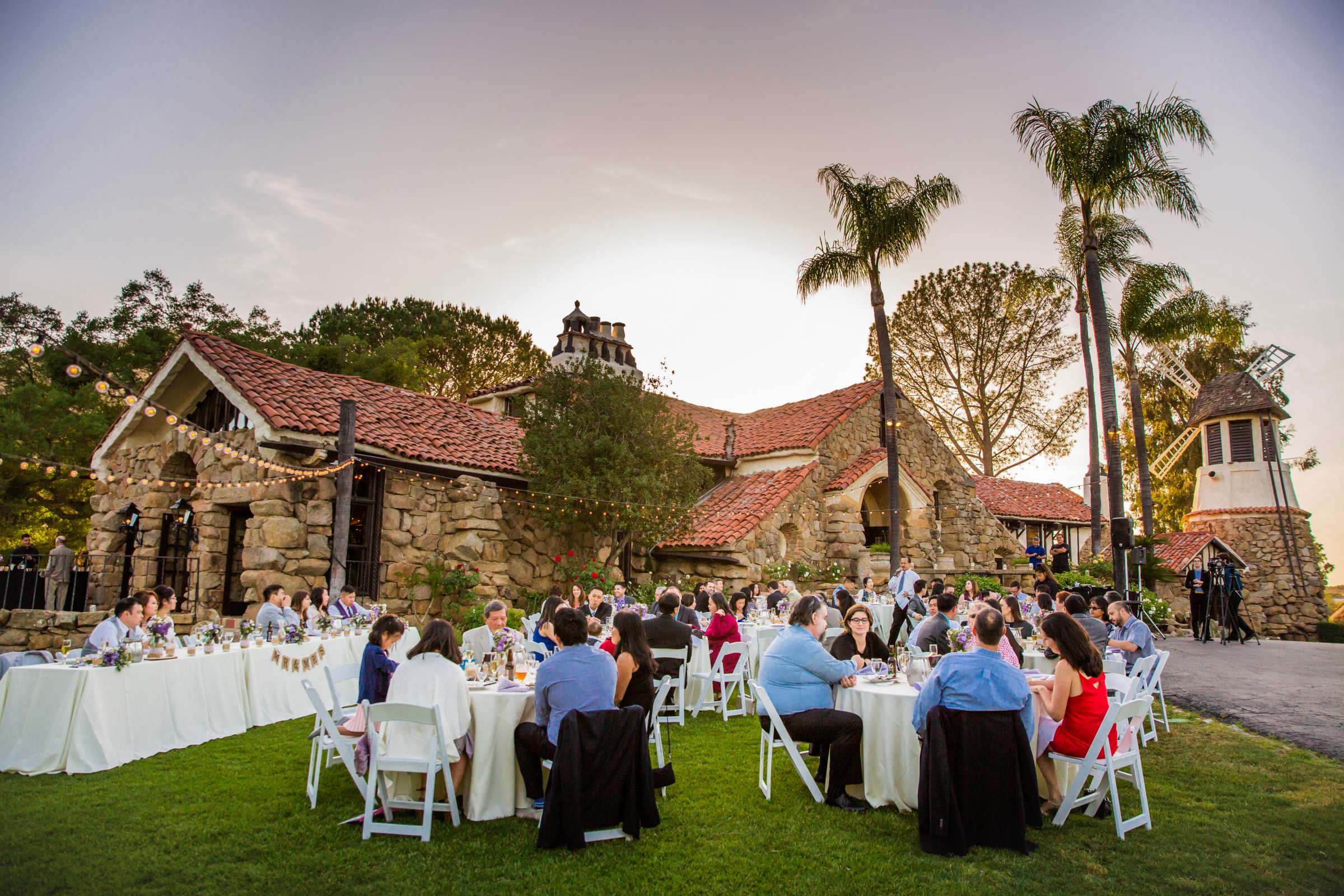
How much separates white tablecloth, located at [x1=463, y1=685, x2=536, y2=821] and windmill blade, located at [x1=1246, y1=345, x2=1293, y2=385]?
111 feet

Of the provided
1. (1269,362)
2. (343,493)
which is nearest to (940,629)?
(343,493)

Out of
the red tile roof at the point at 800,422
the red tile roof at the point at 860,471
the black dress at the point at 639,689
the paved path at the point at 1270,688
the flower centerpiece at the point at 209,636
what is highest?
the red tile roof at the point at 800,422

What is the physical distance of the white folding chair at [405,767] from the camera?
175 inches

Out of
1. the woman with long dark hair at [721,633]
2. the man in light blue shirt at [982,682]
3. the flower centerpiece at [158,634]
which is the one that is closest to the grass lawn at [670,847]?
the man in light blue shirt at [982,682]

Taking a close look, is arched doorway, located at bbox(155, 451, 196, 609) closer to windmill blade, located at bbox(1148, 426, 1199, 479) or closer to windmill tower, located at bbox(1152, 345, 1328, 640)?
windmill tower, located at bbox(1152, 345, 1328, 640)

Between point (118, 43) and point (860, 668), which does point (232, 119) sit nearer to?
point (118, 43)

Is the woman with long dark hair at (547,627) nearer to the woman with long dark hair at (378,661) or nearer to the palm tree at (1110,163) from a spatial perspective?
the woman with long dark hair at (378,661)

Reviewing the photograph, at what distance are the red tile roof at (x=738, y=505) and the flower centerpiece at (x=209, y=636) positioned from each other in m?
9.57

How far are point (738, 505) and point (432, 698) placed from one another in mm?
12835

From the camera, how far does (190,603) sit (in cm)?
1314

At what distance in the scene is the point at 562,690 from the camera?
15.8ft

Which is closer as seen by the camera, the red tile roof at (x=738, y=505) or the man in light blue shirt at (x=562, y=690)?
the man in light blue shirt at (x=562, y=690)

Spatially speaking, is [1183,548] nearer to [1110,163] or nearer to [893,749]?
[1110,163]

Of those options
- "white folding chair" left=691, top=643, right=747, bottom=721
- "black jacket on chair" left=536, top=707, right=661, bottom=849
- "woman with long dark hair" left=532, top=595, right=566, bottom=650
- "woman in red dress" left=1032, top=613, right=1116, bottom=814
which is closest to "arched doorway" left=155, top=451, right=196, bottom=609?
"woman with long dark hair" left=532, top=595, right=566, bottom=650
